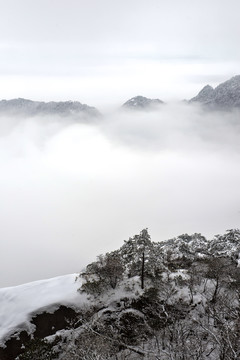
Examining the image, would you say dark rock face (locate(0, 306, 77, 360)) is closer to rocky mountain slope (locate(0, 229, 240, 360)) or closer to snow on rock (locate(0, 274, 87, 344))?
rocky mountain slope (locate(0, 229, 240, 360))

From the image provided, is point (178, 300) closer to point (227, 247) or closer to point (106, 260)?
point (106, 260)

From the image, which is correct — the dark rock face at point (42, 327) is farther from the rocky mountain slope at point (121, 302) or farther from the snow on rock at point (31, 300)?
the snow on rock at point (31, 300)

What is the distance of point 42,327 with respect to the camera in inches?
1442

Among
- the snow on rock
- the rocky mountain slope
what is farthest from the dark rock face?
the snow on rock

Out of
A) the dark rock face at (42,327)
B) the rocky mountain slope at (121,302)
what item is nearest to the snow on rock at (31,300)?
the rocky mountain slope at (121,302)

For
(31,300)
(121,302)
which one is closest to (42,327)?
(31,300)

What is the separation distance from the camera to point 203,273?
43.5 meters

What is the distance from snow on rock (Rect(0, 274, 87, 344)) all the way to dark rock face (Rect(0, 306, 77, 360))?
85 cm

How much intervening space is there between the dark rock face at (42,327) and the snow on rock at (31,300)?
85 cm

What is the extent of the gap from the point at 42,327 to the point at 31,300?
536 centimetres

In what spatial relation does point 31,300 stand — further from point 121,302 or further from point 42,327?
point 121,302

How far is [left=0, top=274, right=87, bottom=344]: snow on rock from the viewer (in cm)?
3659

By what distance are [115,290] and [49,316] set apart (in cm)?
1127

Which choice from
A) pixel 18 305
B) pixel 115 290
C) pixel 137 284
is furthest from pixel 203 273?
pixel 18 305
